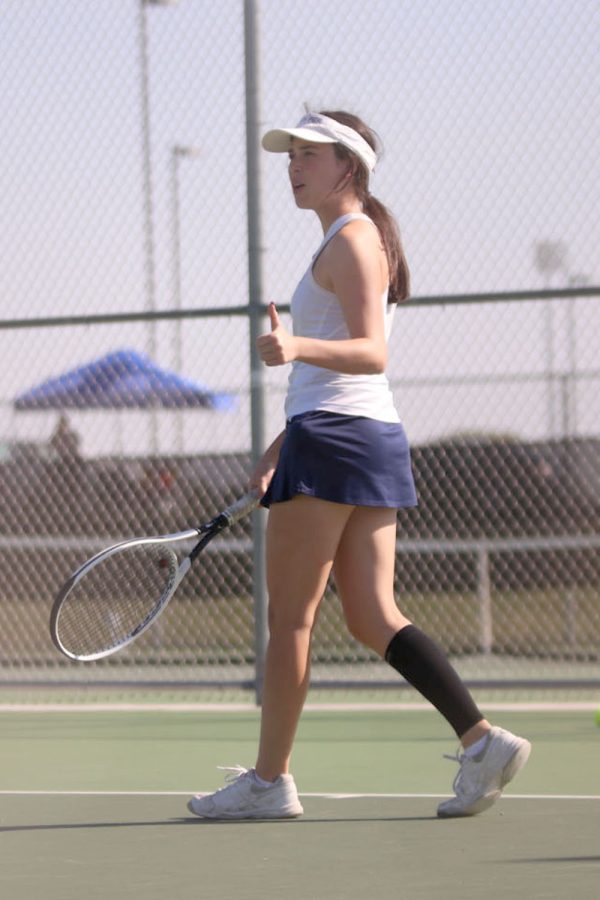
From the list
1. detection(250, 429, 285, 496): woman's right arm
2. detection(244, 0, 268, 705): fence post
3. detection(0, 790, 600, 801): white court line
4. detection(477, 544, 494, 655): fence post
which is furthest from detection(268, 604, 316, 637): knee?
detection(477, 544, 494, 655): fence post

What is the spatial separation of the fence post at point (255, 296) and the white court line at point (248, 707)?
26cm

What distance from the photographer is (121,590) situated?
548 centimetres

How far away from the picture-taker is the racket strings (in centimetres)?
506

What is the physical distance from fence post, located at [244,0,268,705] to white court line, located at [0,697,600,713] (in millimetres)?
256

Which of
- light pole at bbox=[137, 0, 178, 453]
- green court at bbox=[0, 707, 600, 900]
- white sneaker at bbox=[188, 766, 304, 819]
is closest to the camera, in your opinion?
green court at bbox=[0, 707, 600, 900]

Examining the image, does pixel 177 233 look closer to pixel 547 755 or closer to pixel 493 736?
pixel 547 755

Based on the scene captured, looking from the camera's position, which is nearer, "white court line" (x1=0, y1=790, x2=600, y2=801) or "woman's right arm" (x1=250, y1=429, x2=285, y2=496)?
"woman's right arm" (x1=250, y1=429, x2=285, y2=496)

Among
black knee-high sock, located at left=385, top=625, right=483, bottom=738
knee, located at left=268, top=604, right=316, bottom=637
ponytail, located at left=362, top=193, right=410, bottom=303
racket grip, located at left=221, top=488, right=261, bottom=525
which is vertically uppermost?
ponytail, located at left=362, top=193, right=410, bottom=303

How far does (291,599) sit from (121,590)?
34.8 inches

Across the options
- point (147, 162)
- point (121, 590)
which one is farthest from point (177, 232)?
point (121, 590)

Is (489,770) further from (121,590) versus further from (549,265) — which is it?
(549,265)

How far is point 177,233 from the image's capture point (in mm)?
8406

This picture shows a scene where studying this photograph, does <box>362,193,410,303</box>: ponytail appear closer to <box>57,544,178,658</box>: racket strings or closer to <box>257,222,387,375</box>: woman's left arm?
<box>257,222,387,375</box>: woman's left arm

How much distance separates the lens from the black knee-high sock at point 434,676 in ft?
15.4
